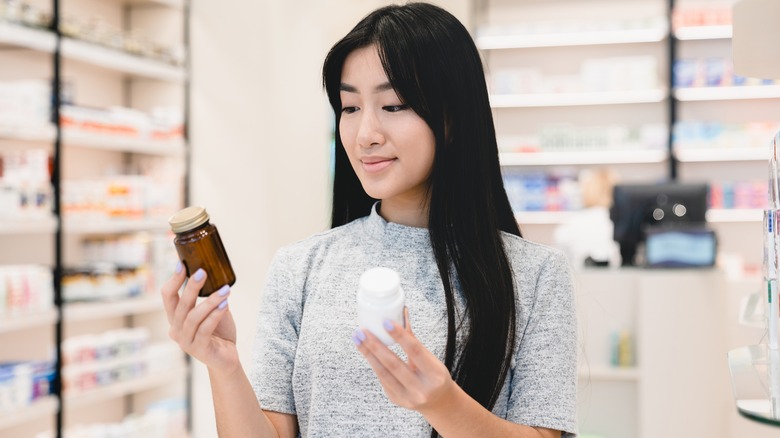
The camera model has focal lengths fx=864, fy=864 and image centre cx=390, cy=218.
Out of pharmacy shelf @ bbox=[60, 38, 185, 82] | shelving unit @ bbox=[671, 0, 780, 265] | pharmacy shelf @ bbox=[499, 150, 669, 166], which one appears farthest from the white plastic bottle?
shelving unit @ bbox=[671, 0, 780, 265]

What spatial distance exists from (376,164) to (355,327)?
0.26 meters

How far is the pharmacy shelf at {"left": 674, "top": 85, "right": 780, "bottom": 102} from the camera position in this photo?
21.7 feet

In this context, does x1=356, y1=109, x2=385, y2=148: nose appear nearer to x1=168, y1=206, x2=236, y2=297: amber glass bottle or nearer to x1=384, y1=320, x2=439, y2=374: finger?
x1=168, y1=206, x2=236, y2=297: amber glass bottle

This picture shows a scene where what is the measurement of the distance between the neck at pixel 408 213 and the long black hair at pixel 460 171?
3 centimetres

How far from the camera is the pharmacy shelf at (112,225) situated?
157 inches

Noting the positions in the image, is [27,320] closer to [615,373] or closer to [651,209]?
[615,373]

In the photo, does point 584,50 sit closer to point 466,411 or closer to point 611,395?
point 611,395

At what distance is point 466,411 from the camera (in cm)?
113

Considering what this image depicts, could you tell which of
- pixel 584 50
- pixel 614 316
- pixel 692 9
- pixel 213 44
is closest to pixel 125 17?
pixel 213 44

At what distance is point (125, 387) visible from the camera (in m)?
4.33

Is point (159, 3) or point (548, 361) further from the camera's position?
point (159, 3)

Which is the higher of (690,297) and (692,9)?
(692,9)

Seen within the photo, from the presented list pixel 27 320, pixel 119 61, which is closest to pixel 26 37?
pixel 119 61

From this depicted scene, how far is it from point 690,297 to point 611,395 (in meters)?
0.62
